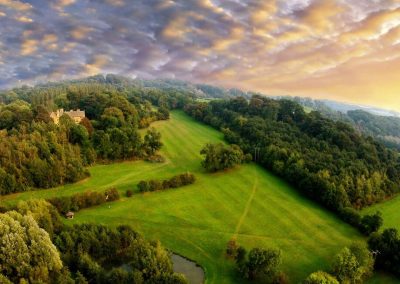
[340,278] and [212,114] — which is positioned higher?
[212,114]

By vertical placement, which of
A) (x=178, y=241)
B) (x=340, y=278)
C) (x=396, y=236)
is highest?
(x=396, y=236)

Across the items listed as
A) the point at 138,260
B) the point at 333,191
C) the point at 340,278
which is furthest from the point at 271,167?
the point at 138,260

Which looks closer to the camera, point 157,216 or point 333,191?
point 157,216

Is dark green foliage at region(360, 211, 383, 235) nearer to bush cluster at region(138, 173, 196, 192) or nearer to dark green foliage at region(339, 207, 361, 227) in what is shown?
dark green foliage at region(339, 207, 361, 227)

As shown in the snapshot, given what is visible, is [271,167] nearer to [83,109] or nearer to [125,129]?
[125,129]

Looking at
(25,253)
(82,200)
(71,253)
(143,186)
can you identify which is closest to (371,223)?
(143,186)

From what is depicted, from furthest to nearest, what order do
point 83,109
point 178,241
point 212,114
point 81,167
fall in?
point 212,114 → point 83,109 → point 81,167 → point 178,241

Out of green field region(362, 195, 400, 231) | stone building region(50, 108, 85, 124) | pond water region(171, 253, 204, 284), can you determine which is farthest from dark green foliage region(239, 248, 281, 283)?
stone building region(50, 108, 85, 124)

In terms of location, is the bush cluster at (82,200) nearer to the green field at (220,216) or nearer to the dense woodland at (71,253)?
the green field at (220,216)
